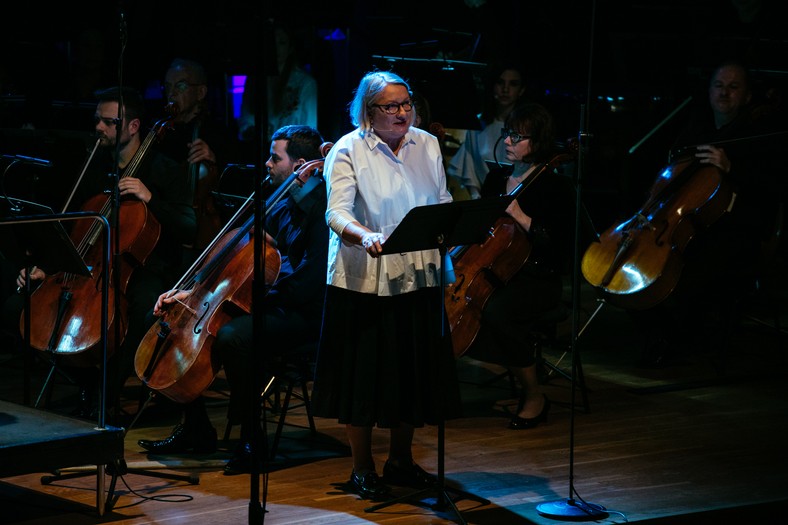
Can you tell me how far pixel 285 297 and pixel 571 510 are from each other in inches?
59.4

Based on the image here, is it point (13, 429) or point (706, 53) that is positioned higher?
point (706, 53)

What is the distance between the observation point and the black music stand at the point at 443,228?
135 inches

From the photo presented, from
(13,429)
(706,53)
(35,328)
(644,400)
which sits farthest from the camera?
(706,53)

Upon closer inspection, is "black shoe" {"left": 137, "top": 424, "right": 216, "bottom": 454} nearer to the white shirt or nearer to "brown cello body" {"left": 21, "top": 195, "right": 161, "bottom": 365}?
"brown cello body" {"left": 21, "top": 195, "right": 161, "bottom": 365}

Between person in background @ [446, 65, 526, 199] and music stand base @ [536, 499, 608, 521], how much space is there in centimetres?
304

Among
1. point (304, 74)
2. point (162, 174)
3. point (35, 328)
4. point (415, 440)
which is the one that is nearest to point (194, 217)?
point (162, 174)

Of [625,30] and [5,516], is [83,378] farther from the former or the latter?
[625,30]

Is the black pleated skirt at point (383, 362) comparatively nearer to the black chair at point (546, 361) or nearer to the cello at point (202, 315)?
the cello at point (202, 315)

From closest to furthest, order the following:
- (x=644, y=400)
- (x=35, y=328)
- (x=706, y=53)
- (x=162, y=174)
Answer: (x=35, y=328) → (x=162, y=174) → (x=644, y=400) → (x=706, y=53)

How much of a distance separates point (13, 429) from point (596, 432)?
2493mm

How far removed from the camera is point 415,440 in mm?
4797

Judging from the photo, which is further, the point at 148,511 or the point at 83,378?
the point at 83,378

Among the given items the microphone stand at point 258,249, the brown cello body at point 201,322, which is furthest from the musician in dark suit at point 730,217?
the microphone stand at point 258,249

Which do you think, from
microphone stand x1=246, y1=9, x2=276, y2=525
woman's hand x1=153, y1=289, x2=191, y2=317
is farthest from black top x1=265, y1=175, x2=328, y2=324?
microphone stand x1=246, y1=9, x2=276, y2=525
